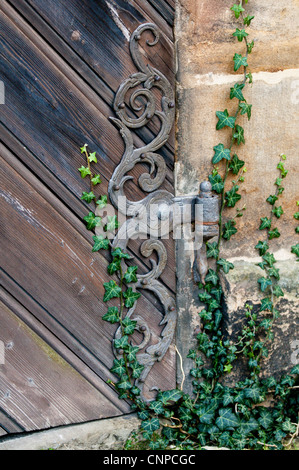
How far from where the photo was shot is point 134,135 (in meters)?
1.84

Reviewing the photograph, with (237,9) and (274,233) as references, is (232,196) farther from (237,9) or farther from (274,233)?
(237,9)

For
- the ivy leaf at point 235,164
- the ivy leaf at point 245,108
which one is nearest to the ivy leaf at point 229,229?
the ivy leaf at point 235,164

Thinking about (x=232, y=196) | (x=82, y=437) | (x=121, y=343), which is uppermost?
(x=232, y=196)

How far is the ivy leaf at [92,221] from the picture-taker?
183cm

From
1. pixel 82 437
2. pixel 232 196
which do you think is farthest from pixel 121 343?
pixel 232 196

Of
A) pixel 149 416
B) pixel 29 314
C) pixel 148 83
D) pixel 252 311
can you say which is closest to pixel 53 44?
pixel 148 83

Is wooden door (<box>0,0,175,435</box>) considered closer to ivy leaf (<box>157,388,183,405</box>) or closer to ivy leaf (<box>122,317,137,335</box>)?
ivy leaf (<box>122,317,137,335</box>)

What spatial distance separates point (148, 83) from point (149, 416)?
1.40m

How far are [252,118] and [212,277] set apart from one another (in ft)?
2.24

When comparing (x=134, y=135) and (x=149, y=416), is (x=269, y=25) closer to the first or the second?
(x=134, y=135)

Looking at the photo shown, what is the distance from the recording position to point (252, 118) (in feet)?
6.13

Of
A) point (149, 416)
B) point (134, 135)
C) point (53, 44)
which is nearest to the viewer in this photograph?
point (53, 44)

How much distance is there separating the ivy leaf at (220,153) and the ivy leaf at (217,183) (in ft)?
0.21

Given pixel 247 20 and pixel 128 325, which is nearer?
pixel 247 20
